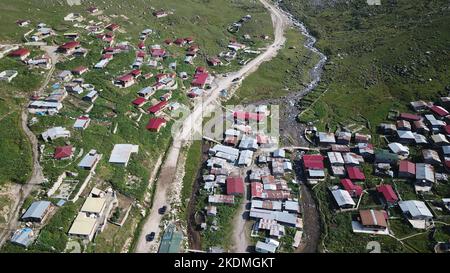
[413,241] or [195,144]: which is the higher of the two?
[413,241]

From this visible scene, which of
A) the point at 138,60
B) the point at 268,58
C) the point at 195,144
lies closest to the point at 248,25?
the point at 268,58

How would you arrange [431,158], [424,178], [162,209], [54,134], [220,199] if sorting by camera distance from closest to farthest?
[162,209] → [220,199] → [424,178] → [54,134] → [431,158]

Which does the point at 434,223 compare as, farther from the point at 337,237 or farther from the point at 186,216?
the point at 186,216

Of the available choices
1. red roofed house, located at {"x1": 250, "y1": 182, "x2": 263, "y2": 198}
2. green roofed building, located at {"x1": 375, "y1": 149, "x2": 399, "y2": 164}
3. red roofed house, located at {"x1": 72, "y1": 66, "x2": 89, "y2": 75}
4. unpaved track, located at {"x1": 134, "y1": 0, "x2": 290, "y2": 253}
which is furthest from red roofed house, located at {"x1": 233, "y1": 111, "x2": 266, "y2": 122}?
red roofed house, located at {"x1": 72, "y1": 66, "x2": 89, "y2": 75}

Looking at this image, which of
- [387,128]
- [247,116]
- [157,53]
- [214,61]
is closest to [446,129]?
[387,128]

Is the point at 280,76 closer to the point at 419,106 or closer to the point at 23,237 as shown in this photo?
the point at 419,106

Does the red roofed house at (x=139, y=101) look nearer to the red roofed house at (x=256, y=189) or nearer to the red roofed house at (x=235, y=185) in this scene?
the red roofed house at (x=235, y=185)
